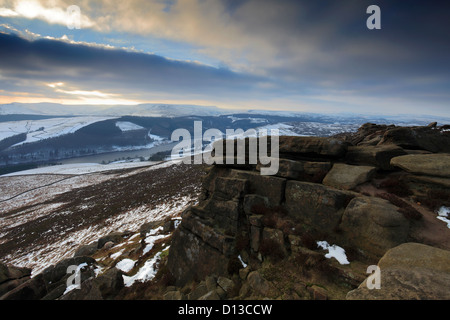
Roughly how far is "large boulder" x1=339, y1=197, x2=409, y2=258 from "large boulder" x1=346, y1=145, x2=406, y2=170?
4297 millimetres

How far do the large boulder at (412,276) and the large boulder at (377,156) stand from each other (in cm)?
Answer: 690

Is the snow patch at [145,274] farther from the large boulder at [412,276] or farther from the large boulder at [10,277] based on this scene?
the large boulder at [412,276]

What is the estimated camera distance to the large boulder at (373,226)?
8484 millimetres

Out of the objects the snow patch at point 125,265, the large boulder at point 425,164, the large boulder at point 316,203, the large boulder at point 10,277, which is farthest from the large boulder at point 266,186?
the large boulder at point 10,277

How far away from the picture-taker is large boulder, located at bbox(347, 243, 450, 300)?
5.56m

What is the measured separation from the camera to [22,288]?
42.3 ft

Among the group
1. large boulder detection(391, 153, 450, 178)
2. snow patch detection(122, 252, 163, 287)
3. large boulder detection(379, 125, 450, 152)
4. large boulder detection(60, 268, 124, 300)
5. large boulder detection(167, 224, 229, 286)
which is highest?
large boulder detection(379, 125, 450, 152)

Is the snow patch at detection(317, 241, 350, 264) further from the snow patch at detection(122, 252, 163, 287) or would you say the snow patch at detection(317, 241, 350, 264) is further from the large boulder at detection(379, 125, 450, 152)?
the snow patch at detection(122, 252, 163, 287)

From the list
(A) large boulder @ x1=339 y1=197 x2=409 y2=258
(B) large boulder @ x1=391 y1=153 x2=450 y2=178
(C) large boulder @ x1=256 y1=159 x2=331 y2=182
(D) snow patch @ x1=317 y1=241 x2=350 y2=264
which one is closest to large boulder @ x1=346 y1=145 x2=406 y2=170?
(B) large boulder @ x1=391 y1=153 x2=450 y2=178

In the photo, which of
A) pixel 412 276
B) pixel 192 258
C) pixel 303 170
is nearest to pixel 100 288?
pixel 192 258

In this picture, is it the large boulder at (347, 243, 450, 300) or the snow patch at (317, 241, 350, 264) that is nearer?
the large boulder at (347, 243, 450, 300)

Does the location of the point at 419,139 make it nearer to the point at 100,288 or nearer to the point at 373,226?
the point at 373,226

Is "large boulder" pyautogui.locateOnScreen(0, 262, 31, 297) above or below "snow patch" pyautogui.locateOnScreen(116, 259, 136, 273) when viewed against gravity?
below

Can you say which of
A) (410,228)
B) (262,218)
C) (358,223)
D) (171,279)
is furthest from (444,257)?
(171,279)
